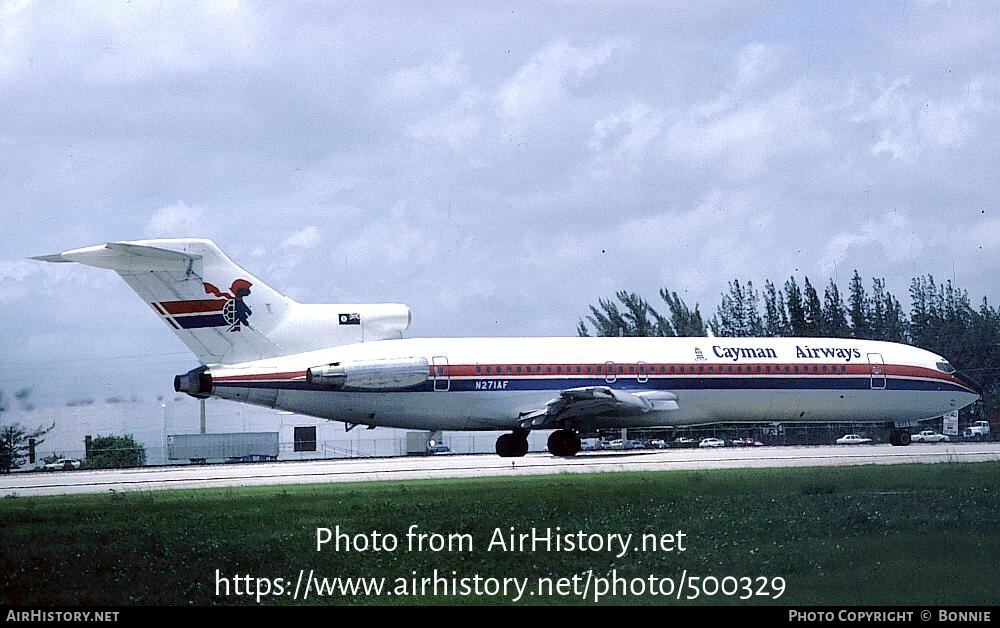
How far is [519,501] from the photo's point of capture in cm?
1931

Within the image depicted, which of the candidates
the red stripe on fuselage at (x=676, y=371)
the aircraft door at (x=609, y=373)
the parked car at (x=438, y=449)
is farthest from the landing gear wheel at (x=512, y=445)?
the parked car at (x=438, y=449)

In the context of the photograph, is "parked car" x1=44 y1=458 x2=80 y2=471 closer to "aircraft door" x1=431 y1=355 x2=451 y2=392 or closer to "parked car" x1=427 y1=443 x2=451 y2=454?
"aircraft door" x1=431 y1=355 x2=451 y2=392

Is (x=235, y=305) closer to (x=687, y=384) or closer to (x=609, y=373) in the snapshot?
(x=609, y=373)

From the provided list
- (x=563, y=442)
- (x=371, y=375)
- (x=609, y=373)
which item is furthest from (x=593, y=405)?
(x=371, y=375)

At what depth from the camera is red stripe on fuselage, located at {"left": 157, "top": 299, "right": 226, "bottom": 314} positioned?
1190 inches

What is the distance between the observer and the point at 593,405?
34.1m

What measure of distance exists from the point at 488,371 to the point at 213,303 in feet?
26.6

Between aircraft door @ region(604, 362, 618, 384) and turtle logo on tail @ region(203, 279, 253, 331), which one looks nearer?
turtle logo on tail @ region(203, 279, 253, 331)

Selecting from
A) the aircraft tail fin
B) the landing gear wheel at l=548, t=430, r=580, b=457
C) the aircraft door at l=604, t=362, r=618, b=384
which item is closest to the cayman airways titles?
the aircraft door at l=604, t=362, r=618, b=384

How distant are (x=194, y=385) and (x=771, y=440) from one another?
103ft

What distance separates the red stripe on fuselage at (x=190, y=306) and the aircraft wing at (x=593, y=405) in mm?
9592

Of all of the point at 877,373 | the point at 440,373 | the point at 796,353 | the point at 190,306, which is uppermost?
the point at 190,306

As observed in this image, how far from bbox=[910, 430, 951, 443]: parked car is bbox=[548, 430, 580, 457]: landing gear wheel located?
73.2 ft
